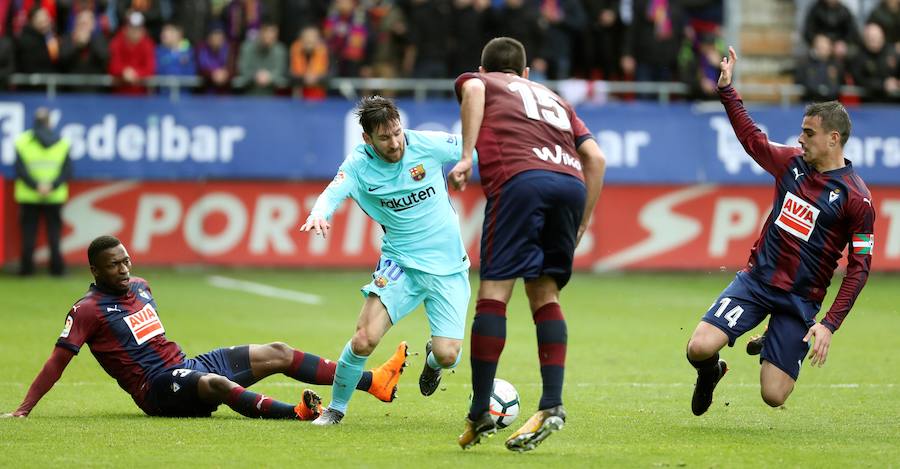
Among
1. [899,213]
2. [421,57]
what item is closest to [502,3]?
[421,57]

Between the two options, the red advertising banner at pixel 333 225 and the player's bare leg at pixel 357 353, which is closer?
the player's bare leg at pixel 357 353

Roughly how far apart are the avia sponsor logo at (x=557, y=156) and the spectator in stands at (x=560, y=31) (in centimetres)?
1413

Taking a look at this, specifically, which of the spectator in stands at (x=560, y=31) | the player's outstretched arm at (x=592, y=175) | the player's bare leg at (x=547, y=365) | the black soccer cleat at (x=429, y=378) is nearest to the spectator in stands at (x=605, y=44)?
the spectator in stands at (x=560, y=31)

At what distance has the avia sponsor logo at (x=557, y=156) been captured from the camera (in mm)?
7305

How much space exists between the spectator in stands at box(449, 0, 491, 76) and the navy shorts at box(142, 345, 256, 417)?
12.3 meters

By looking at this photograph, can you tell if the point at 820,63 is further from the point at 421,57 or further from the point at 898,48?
the point at 421,57

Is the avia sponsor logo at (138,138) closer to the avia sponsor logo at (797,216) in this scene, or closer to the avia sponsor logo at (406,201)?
the avia sponsor logo at (406,201)

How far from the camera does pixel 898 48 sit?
72.9ft

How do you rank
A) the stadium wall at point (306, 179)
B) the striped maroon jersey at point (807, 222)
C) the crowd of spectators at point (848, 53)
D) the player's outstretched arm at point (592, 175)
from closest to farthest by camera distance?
the player's outstretched arm at point (592, 175), the striped maroon jersey at point (807, 222), the stadium wall at point (306, 179), the crowd of spectators at point (848, 53)

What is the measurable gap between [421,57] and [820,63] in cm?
621

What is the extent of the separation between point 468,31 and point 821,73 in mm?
5554

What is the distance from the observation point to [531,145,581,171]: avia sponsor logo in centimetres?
730

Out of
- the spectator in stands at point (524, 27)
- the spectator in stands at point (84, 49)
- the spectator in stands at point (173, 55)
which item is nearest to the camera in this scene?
the spectator in stands at point (84, 49)

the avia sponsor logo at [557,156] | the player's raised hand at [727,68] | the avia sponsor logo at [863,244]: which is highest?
the player's raised hand at [727,68]
